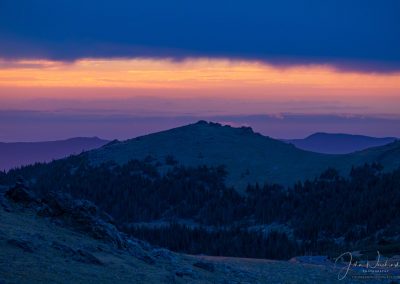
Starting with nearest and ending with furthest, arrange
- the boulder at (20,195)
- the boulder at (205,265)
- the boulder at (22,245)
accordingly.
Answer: the boulder at (22,245)
the boulder at (205,265)
the boulder at (20,195)

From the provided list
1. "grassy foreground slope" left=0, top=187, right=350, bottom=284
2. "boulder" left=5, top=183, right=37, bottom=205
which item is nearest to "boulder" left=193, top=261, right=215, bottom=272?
"grassy foreground slope" left=0, top=187, right=350, bottom=284

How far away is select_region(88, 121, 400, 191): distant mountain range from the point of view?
122812mm

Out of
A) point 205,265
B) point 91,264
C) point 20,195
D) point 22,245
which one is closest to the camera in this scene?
point 22,245

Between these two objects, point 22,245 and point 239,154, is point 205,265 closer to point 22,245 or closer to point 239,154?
point 22,245

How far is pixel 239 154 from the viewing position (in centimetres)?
14062

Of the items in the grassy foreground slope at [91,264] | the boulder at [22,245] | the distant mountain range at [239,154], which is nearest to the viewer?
the grassy foreground slope at [91,264]

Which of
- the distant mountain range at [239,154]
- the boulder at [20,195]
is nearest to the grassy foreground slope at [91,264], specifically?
the boulder at [20,195]

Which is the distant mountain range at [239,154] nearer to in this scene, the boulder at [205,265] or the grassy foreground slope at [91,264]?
the grassy foreground slope at [91,264]

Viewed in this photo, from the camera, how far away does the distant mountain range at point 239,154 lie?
4835 inches

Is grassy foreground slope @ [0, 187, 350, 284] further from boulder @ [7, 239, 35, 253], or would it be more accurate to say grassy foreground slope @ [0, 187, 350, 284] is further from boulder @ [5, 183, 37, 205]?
boulder @ [5, 183, 37, 205]

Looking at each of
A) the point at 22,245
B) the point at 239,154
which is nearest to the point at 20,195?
the point at 22,245

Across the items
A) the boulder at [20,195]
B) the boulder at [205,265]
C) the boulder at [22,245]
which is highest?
the boulder at [20,195]

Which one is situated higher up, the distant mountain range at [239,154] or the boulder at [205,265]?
the distant mountain range at [239,154]

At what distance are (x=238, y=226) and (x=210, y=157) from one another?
41.6m
